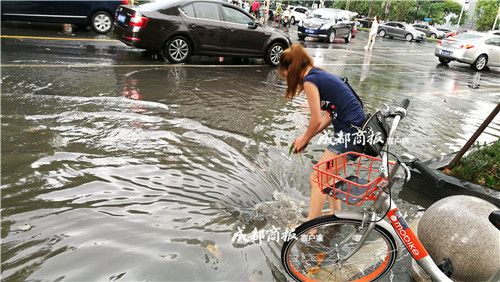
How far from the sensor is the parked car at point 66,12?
11.1m

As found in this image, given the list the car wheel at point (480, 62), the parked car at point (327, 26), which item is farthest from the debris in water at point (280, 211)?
the parked car at point (327, 26)

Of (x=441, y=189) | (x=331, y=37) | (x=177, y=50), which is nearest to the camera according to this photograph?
(x=441, y=189)

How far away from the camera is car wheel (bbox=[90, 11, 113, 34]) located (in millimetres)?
12820

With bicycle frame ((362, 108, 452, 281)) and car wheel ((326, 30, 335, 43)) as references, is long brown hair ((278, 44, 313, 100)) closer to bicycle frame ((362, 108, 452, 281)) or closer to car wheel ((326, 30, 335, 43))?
bicycle frame ((362, 108, 452, 281))

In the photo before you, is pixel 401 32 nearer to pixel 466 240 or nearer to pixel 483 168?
pixel 483 168

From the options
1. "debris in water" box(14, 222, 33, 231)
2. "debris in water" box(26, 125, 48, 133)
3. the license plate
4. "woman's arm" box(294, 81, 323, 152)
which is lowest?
"debris in water" box(14, 222, 33, 231)

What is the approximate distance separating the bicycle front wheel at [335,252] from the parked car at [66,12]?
11042 millimetres

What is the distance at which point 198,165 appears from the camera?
5.07 m

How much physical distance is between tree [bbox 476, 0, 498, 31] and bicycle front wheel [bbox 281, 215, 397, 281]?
60038 millimetres

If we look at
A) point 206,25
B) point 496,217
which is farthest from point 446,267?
point 206,25

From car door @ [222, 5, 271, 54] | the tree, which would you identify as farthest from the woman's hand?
the tree

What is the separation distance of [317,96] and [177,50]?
7.68 metres

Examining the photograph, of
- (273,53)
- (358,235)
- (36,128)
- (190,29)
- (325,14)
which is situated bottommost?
(36,128)

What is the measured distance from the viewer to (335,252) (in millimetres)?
3297
